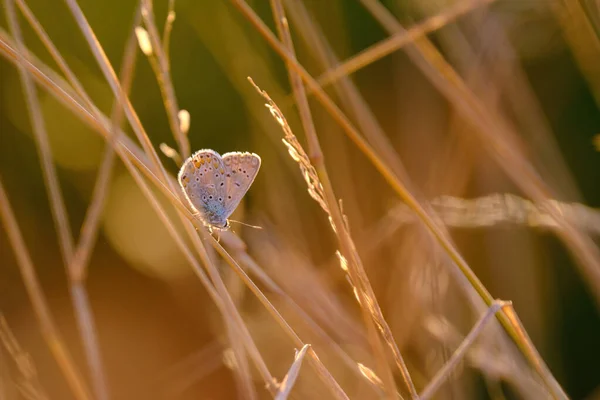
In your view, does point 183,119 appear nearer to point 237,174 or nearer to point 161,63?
point 161,63

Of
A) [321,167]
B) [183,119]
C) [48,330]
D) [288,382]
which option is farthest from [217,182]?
[288,382]

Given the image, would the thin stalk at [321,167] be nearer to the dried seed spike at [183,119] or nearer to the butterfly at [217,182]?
the dried seed spike at [183,119]

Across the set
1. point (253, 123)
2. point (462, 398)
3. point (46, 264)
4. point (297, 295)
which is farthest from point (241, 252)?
point (46, 264)

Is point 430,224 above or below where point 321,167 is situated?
below

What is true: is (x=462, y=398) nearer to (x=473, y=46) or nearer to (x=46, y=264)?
(x=473, y=46)

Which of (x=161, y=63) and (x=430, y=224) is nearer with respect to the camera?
(x=430, y=224)

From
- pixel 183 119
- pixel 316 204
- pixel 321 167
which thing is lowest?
pixel 316 204

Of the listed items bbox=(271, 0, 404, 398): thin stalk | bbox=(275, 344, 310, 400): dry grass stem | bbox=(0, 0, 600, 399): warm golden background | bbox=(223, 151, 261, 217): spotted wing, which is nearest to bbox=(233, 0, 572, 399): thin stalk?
bbox=(271, 0, 404, 398): thin stalk

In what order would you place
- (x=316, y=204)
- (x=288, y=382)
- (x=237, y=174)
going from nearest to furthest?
(x=288, y=382) → (x=237, y=174) → (x=316, y=204)
